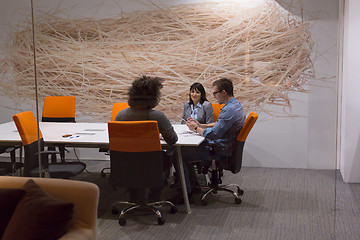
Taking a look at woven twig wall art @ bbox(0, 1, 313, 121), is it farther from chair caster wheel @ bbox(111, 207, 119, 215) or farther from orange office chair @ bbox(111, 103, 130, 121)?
chair caster wheel @ bbox(111, 207, 119, 215)

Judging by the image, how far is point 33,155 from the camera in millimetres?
3301

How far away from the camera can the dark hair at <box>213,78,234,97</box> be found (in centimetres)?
312

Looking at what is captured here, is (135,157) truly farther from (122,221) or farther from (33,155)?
(33,155)

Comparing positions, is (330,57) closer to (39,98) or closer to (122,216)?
(122,216)

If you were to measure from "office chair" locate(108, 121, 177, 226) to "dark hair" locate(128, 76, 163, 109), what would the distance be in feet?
0.45

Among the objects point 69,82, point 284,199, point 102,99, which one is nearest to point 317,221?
point 284,199

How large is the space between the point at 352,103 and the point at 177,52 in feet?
6.83

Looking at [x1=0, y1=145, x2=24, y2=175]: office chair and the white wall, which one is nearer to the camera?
[x1=0, y1=145, x2=24, y2=175]: office chair

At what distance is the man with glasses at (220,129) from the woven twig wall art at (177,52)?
0.33 ft

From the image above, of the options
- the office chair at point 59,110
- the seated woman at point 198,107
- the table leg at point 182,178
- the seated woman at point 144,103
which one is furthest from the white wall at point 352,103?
the office chair at point 59,110

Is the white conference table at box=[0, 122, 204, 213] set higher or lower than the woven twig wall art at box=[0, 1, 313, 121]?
lower

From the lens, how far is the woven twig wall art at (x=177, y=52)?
300 cm

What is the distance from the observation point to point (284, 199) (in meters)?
3.47

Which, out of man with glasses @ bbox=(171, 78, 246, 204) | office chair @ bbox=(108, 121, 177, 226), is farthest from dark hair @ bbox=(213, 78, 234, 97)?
office chair @ bbox=(108, 121, 177, 226)
